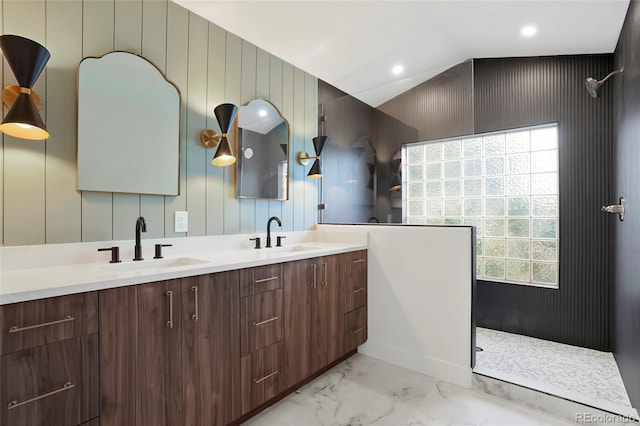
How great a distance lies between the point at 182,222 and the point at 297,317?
2.89 ft

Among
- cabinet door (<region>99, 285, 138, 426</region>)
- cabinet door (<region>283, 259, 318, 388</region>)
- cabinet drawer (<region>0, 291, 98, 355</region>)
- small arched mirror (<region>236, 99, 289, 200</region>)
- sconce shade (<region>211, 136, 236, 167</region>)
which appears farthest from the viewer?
small arched mirror (<region>236, 99, 289, 200</region>)

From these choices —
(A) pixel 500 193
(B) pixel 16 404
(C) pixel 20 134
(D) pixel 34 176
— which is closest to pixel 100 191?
(D) pixel 34 176

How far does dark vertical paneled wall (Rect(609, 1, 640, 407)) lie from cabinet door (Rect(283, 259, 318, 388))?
5.66 feet

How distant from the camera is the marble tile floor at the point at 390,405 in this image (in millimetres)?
1636

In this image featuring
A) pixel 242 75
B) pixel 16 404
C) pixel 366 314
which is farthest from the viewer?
pixel 366 314

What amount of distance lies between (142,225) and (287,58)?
1754 mm

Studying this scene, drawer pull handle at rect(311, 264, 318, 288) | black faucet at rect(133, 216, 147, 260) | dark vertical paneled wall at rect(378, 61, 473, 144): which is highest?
dark vertical paneled wall at rect(378, 61, 473, 144)

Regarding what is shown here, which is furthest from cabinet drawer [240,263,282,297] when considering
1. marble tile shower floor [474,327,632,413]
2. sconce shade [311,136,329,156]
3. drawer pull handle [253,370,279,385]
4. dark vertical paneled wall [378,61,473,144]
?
dark vertical paneled wall [378,61,473,144]

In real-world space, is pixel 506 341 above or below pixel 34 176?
below

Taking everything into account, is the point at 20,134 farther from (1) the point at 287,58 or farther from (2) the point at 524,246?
(2) the point at 524,246

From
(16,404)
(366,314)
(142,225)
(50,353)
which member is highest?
(142,225)

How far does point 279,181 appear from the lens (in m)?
2.47

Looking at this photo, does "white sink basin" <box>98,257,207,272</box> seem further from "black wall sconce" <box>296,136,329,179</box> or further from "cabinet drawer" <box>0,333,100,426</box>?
"black wall sconce" <box>296,136,329,179</box>

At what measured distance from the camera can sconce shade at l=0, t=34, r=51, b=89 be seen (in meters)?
1.15
